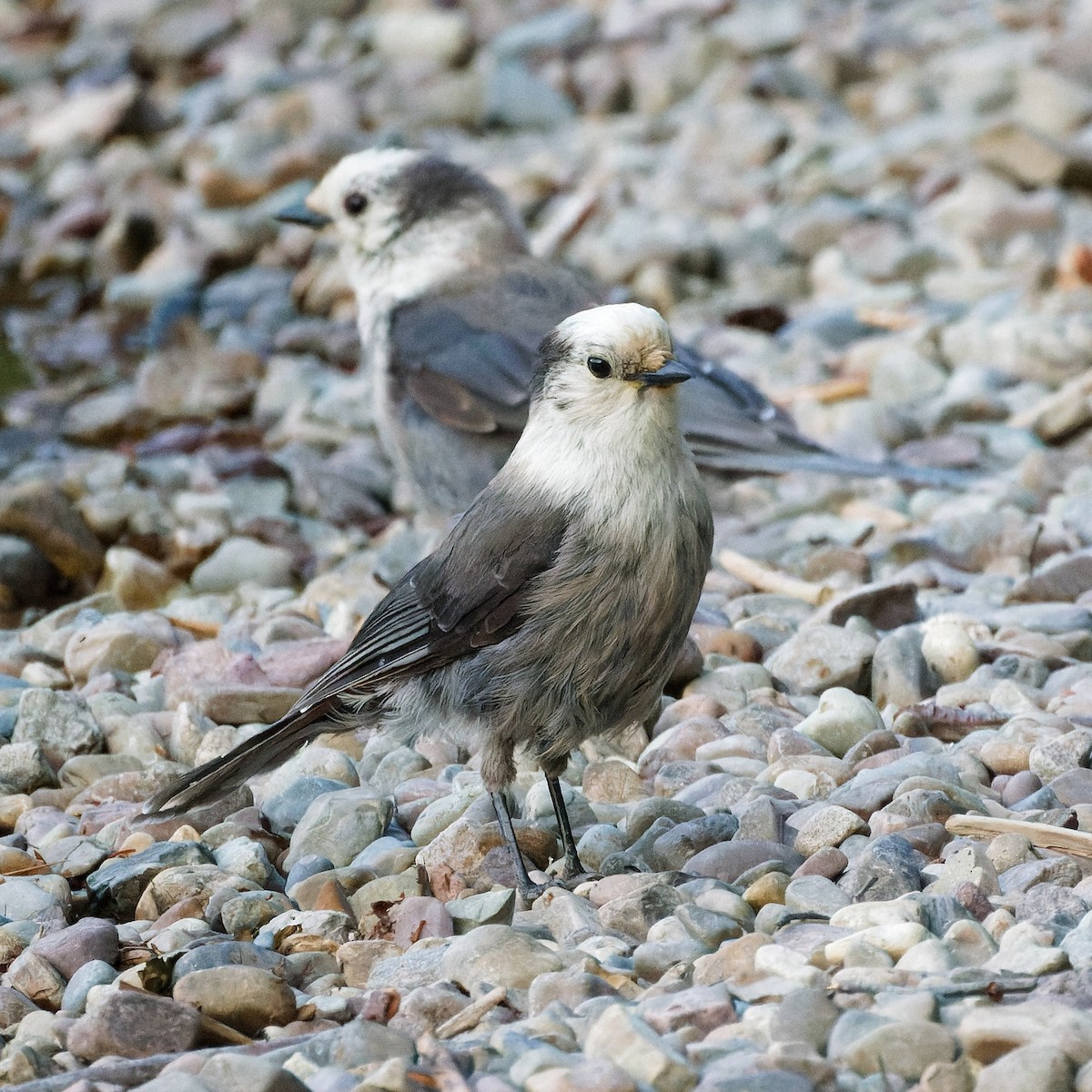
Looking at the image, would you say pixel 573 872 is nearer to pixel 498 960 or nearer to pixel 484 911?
pixel 484 911

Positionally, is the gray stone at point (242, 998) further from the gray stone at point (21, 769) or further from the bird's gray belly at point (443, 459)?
the bird's gray belly at point (443, 459)

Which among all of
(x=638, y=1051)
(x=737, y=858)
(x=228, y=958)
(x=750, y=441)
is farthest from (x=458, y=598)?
(x=750, y=441)

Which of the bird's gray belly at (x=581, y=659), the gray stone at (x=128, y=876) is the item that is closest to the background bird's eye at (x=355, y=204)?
the bird's gray belly at (x=581, y=659)

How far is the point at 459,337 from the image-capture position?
5898 millimetres

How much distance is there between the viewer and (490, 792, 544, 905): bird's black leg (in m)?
3.55

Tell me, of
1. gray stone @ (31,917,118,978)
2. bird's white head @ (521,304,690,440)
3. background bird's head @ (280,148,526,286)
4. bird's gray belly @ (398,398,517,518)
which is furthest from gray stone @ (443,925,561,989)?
background bird's head @ (280,148,526,286)

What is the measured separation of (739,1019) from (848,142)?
7.14 m

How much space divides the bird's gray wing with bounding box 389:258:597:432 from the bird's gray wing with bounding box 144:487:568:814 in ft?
5.64

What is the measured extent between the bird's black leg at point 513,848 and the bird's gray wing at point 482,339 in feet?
6.81

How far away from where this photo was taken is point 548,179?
9.45 m

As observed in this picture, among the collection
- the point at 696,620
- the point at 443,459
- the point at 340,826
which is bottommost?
the point at 696,620

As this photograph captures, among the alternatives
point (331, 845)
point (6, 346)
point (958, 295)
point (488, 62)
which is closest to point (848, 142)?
point (958, 295)

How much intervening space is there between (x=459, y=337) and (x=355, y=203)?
3.07 feet

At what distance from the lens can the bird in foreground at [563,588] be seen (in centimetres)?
358
